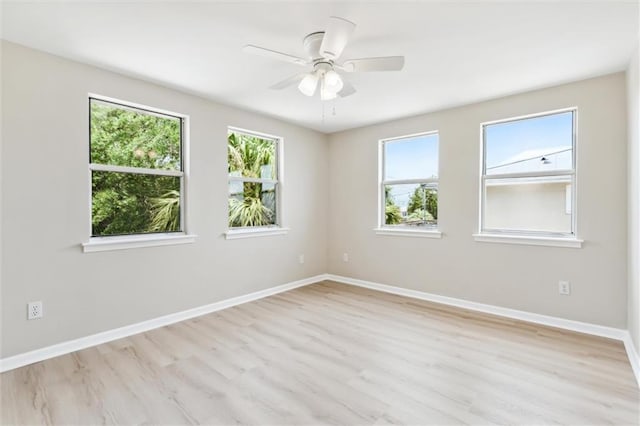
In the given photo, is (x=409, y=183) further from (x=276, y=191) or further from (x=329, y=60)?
(x=329, y=60)

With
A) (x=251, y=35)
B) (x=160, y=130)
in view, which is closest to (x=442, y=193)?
(x=251, y=35)

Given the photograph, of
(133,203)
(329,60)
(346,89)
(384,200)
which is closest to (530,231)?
(384,200)

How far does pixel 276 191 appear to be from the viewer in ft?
14.8

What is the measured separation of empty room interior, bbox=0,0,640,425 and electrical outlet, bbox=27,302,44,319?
0.01 m

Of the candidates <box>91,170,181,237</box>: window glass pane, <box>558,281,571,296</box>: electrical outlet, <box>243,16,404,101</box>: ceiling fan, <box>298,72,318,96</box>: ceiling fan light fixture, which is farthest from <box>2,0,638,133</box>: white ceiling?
<box>558,281,571,296</box>: electrical outlet

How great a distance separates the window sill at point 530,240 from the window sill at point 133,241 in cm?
327

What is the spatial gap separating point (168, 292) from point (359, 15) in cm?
302

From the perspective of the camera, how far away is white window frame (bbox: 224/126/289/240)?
12.8 ft

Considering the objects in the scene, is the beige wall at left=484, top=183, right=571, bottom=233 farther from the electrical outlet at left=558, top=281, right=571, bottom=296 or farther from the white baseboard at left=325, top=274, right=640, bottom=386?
the white baseboard at left=325, top=274, right=640, bottom=386

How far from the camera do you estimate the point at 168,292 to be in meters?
3.25

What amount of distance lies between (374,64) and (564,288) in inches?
113

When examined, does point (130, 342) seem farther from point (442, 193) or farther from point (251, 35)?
point (442, 193)

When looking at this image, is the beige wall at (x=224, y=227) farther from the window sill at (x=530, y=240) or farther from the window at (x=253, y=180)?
the window at (x=253, y=180)

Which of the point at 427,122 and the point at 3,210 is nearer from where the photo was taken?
the point at 3,210
